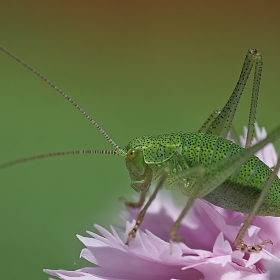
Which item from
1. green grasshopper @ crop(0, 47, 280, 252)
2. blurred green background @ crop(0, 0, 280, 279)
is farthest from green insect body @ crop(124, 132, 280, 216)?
blurred green background @ crop(0, 0, 280, 279)

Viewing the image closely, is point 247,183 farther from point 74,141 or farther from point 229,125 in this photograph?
point 74,141

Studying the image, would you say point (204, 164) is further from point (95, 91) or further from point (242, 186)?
point (95, 91)

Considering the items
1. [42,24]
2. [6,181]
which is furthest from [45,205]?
[42,24]

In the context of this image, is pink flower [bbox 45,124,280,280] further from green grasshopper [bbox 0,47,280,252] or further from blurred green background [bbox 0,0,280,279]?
blurred green background [bbox 0,0,280,279]

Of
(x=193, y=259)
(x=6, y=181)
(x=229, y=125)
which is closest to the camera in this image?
(x=193, y=259)

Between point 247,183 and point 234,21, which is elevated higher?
point 234,21

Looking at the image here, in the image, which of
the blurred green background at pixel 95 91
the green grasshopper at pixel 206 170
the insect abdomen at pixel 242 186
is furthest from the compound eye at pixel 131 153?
the blurred green background at pixel 95 91
